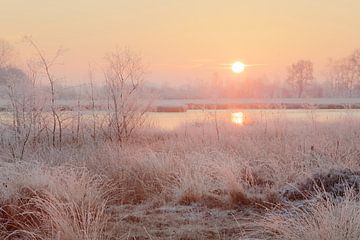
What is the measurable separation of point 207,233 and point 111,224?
1.34 m

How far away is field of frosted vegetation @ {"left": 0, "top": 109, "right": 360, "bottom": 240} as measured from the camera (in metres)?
5.59

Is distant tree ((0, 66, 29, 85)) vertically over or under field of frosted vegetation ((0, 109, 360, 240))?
over

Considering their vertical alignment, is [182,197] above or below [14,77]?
below

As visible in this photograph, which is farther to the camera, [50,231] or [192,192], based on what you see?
[192,192]

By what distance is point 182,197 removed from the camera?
7582 mm

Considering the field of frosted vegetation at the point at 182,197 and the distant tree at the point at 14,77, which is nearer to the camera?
the field of frosted vegetation at the point at 182,197

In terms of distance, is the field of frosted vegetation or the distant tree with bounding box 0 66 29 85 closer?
the field of frosted vegetation

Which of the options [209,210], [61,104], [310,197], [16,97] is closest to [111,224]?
[209,210]

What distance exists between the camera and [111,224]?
6500 mm

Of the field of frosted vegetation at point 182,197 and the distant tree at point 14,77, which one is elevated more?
the distant tree at point 14,77

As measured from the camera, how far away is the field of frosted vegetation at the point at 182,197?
559 cm

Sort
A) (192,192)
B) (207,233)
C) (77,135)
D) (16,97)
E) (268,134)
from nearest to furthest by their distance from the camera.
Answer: (207,233) → (192,192) → (16,97) → (77,135) → (268,134)

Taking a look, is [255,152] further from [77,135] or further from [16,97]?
[16,97]

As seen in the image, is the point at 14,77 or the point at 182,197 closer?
the point at 182,197
